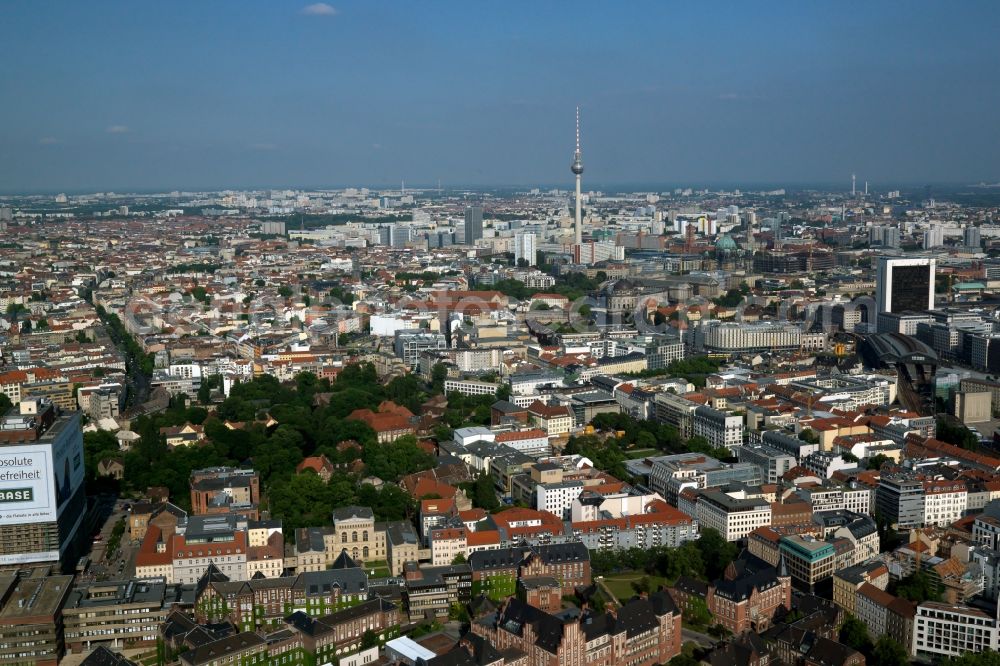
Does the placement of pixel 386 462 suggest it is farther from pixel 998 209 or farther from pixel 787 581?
pixel 998 209

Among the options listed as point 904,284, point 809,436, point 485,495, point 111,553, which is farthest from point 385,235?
point 111,553

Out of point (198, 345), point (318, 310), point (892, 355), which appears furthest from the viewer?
point (318, 310)

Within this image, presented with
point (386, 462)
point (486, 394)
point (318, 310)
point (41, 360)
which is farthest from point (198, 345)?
point (386, 462)

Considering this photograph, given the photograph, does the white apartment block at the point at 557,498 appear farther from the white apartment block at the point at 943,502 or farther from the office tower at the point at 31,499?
the office tower at the point at 31,499

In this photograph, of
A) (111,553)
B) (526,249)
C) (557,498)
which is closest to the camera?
(111,553)

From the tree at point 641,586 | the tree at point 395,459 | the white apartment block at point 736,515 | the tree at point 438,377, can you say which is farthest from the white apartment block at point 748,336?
the tree at point 641,586

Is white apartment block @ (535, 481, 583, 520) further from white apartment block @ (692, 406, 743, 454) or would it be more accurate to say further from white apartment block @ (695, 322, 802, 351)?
white apartment block @ (695, 322, 802, 351)

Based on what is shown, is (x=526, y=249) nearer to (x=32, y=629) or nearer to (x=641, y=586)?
(x=641, y=586)

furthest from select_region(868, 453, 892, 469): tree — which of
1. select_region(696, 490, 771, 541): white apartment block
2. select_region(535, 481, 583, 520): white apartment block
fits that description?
select_region(535, 481, 583, 520): white apartment block
